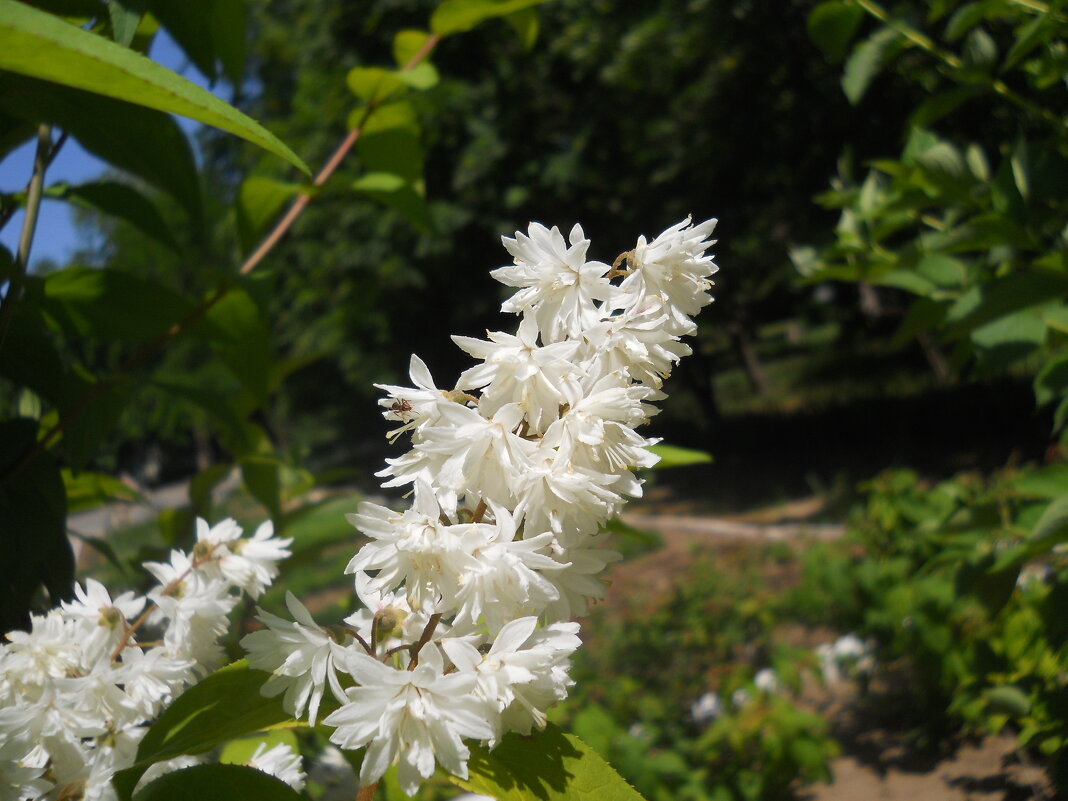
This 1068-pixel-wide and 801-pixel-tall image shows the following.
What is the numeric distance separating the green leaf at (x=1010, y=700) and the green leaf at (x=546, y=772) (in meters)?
1.76

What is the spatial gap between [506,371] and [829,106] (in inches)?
335

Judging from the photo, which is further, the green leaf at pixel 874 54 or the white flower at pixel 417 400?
the green leaf at pixel 874 54

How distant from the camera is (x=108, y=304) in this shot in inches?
50.2

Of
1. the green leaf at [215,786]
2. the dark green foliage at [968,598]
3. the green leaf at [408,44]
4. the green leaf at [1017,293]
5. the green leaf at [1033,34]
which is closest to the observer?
the green leaf at [215,786]

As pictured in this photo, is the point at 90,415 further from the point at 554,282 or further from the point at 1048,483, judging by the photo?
the point at 1048,483

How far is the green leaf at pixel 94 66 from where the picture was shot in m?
0.51

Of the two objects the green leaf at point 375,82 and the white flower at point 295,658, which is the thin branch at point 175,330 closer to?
the green leaf at point 375,82

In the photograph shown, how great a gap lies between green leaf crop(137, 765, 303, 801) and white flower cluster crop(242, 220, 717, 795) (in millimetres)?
70

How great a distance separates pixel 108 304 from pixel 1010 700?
2271 millimetres

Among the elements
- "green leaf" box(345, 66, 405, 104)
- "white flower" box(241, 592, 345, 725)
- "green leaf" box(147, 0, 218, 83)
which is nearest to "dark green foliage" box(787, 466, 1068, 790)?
"white flower" box(241, 592, 345, 725)

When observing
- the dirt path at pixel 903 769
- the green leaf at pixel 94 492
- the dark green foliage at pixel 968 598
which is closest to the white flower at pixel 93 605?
the green leaf at pixel 94 492

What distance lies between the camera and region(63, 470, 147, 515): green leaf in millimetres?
1533

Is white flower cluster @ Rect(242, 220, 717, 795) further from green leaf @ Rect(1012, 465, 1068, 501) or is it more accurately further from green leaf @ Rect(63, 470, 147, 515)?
green leaf @ Rect(1012, 465, 1068, 501)

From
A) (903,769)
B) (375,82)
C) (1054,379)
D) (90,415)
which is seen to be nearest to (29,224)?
(90,415)
